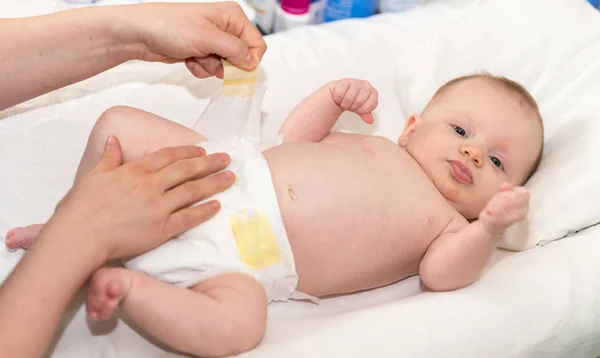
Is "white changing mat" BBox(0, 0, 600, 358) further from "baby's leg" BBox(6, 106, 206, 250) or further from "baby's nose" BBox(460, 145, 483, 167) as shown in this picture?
"baby's nose" BBox(460, 145, 483, 167)

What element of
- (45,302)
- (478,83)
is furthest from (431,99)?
(45,302)

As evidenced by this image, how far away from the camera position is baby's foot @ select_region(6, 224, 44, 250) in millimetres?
1024

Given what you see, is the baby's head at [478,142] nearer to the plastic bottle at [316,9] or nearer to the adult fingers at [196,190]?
the adult fingers at [196,190]

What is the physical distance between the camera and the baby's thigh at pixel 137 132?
1043mm

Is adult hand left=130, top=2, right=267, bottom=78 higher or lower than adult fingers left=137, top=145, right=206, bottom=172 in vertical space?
higher

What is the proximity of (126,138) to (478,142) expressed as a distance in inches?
24.4

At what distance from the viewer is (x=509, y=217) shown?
0.90 m

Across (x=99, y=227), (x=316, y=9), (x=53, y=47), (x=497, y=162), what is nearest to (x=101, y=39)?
(x=53, y=47)

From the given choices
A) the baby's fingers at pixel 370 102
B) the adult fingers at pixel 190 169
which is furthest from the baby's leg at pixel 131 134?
the baby's fingers at pixel 370 102

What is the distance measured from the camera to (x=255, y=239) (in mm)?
967

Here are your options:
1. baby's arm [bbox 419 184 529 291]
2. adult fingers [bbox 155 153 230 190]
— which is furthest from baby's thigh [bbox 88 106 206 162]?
baby's arm [bbox 419 184 529 291]

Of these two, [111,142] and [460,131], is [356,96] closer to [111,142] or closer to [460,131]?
[460,131]

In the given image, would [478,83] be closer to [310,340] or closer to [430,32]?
[430,32]

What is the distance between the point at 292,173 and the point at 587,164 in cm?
54
